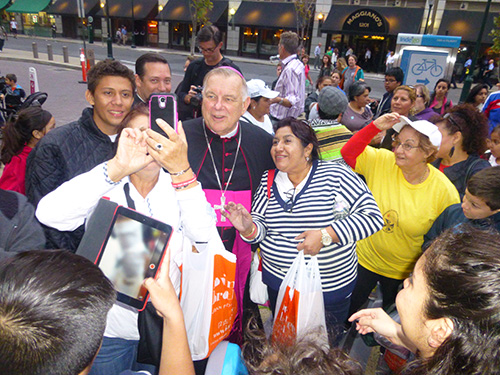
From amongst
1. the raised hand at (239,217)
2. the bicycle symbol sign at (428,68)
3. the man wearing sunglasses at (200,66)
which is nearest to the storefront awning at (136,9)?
the bicycle symbol sign at (428,68)

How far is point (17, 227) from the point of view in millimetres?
1392

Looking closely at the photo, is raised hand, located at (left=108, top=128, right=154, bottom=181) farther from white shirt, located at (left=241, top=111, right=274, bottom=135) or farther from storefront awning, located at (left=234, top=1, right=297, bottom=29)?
storefront awning, located at (left=234, top=1, right=297, bottom=29)

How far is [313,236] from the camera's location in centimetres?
211

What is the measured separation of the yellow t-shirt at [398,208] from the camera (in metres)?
2.58

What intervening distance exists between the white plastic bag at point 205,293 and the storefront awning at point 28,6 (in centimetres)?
4310

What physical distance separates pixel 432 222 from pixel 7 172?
3806 millimetres

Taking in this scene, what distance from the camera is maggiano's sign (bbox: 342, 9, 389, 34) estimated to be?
76.8ft

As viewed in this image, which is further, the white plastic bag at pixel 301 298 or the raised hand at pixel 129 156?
the white plastic bag at pixel 301 298

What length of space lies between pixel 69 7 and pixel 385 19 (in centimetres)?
2985

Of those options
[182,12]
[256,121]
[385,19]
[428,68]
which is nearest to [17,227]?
[256,121]

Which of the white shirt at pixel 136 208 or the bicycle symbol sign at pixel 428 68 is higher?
the bicycle symbol sign at pixel 428 68

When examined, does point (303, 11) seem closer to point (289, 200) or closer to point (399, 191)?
point (399, 191)

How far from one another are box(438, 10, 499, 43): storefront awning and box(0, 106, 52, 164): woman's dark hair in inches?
998

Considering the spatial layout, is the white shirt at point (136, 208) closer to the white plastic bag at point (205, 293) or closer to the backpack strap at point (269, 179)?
the white plastic bag at point (205, 293)
